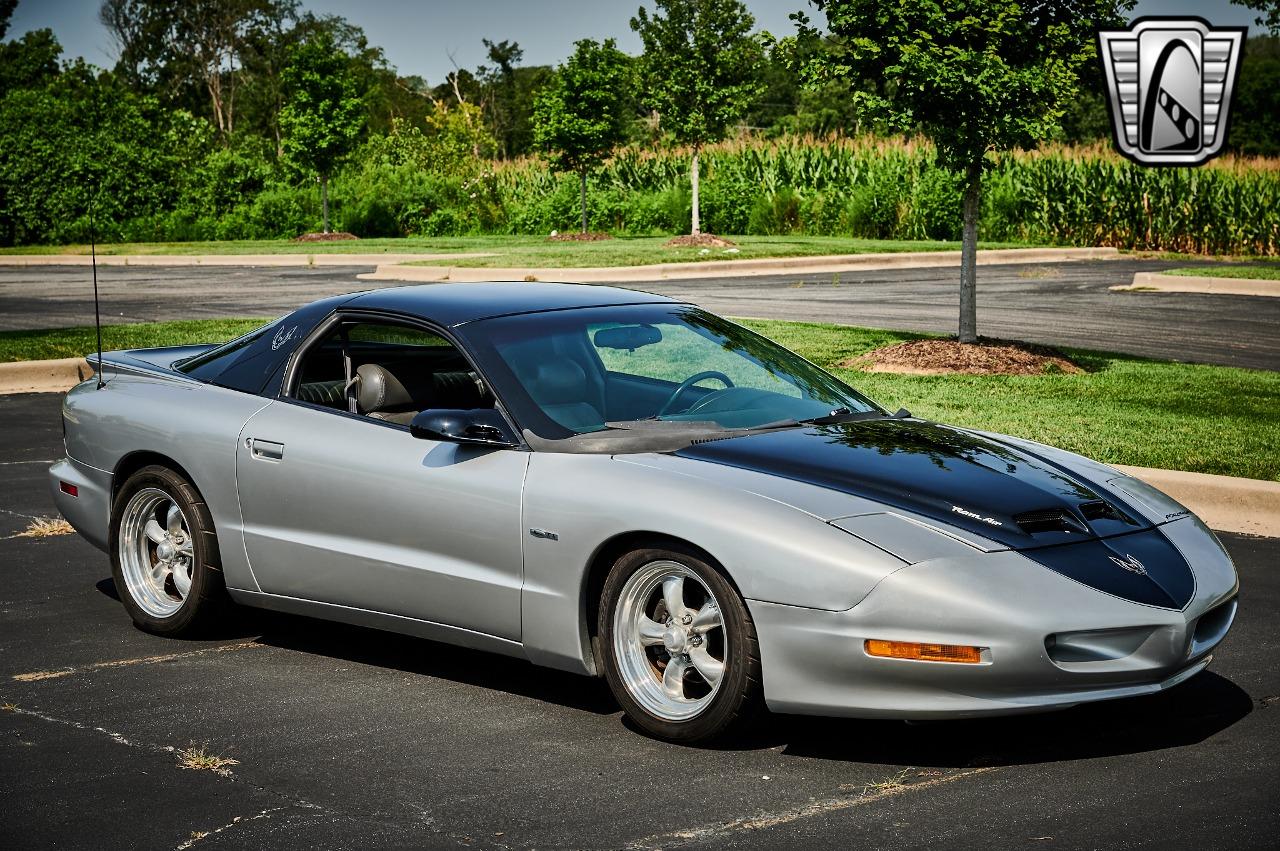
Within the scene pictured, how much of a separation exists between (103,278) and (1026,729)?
1055 inches

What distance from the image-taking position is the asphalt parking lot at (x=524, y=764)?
4.37m

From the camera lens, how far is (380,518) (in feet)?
19.1

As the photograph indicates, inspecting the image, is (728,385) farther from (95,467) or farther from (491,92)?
(491,92)

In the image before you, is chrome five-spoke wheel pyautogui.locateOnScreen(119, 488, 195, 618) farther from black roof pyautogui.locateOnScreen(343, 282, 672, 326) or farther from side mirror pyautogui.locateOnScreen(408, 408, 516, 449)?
side mirror pyautogui.locateOnScreen(408, 408, 516, 449)

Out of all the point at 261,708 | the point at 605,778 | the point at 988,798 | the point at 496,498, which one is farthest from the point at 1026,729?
the point at 261,708

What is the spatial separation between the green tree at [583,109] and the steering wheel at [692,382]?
32051 millimetres

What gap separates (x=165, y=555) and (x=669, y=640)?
8.59ft

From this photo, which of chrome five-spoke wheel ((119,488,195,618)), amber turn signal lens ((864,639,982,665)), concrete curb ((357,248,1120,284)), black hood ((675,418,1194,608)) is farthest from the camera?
concrete curb ((357,248,1120,284))

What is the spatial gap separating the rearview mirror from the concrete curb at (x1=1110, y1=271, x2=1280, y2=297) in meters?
19.3

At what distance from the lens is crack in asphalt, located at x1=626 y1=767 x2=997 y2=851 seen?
14.1 feet

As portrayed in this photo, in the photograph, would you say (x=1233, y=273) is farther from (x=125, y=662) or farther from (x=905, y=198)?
(x=125, y=662)

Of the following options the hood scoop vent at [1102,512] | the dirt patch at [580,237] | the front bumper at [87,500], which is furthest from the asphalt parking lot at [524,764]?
the dirt patch at [580,237]

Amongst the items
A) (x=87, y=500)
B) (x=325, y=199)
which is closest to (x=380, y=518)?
(x=87, y=500)

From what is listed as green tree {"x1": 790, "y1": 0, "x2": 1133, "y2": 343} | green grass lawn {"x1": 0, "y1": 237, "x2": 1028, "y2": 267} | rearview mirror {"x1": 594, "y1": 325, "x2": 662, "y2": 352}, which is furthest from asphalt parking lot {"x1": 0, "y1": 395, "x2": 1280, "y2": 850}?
green grass lawn {"x1": 0, "y1": 237, "x2": 1028, "y2": 267}
